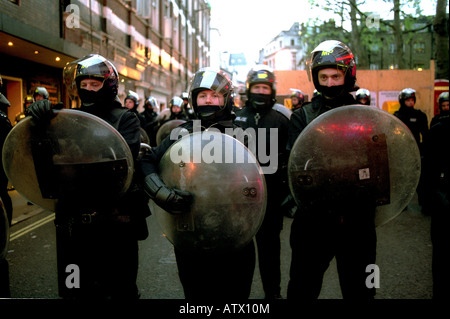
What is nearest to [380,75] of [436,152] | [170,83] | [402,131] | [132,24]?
[132,24]

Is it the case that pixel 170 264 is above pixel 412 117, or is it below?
below

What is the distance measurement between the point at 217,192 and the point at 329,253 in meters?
0.93

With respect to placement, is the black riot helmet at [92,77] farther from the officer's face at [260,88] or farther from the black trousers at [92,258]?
the officer's face at [260,88]

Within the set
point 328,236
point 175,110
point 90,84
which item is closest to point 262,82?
point 90,84

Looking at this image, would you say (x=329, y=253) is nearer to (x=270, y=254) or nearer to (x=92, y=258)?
(x=270, y=254)

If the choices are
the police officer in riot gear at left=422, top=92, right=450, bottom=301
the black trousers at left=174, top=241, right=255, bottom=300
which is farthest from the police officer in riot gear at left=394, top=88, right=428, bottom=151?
the black trousers at left=174, top=241, right=255, bottom=300

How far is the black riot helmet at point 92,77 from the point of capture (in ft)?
8.23

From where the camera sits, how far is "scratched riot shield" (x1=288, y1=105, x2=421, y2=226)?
77.7 inches

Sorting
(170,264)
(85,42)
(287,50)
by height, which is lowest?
(170,264)

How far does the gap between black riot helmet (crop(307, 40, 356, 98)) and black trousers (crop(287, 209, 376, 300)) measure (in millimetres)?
789

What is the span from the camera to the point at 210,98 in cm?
240

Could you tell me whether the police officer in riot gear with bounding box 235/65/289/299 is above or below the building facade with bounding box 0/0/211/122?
below

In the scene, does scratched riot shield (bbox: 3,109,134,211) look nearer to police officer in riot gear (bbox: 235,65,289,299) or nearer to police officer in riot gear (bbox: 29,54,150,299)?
police officer in riot gear (bbox: 29,54,150,299)

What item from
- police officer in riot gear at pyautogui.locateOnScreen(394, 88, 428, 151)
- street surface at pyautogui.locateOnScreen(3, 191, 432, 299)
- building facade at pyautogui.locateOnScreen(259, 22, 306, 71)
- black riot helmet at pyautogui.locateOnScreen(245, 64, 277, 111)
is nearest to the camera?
street surface at pyautogui.locateOnScreen(3, 191, 432, 299)
